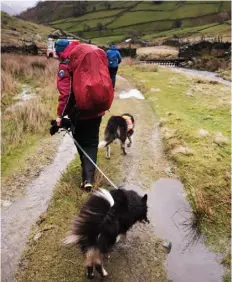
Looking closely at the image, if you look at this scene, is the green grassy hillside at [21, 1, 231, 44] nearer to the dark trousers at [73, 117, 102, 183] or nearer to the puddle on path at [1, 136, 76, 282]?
the puddle on path at [1, 136, 76, 282]

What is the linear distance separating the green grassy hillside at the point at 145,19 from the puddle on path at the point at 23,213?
245ft

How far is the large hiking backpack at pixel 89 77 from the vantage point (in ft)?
15.9

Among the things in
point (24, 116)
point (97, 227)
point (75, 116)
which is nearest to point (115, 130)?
point (75, 116)

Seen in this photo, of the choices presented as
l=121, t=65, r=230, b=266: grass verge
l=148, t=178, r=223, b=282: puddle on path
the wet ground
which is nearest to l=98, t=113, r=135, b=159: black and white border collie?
the wet ground

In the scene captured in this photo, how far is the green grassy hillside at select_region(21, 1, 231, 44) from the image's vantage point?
3443 inches

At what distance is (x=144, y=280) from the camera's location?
4527 mm

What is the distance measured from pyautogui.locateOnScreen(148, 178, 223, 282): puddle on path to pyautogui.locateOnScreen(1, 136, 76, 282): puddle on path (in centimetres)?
218

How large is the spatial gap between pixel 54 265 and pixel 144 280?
1.31m

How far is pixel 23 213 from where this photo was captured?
593 cm

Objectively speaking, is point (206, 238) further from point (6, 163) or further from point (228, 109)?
point (228, 109)

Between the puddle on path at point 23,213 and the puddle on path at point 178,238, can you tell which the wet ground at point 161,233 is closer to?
the puddle on path at point 178,238

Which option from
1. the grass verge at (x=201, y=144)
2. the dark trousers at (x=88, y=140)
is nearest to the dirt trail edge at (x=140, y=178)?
the grass verge at (x=201, y=144)

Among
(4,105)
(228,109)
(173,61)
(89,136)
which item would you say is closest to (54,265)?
(89,136)

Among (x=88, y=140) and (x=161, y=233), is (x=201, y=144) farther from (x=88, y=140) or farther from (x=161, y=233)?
A: (x=88, y=140)
